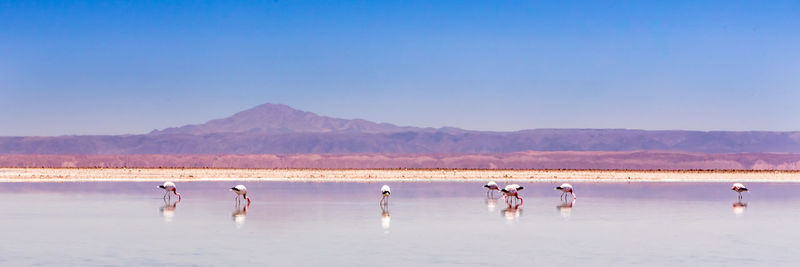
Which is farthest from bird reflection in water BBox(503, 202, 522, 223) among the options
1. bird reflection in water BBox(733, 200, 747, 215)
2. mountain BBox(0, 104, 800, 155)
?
mountain BBox(0, 104, 800, 155)

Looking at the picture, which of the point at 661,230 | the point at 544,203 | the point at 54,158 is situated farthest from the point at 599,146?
the point at 661,230

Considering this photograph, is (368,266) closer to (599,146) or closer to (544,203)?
(544,203)

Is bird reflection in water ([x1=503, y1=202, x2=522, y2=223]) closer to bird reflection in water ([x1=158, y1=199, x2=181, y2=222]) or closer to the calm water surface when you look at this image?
the calm water surface

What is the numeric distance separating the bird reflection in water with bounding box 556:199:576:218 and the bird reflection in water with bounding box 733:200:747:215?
424 cm

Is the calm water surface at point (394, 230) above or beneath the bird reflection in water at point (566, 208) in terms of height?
beneath

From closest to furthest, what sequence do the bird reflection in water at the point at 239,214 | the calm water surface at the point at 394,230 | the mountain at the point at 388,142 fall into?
the calm water surface at the point at 394,230 → the bird reflection in water at the point at 239,214 → the mountain at the point at 388,142

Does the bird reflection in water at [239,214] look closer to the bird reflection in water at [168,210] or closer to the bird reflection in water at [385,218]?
the bird reflection in water at [168,210]

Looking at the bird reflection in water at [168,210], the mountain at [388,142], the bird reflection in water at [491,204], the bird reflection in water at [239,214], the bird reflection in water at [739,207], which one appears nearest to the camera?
the bird reflection in water at [239,214]

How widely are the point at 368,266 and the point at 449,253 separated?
6.64 feet

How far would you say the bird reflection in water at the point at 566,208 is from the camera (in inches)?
960

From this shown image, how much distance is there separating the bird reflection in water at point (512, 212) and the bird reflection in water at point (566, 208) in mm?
1079

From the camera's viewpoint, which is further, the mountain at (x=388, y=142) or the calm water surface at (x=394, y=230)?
the mountain at (x=388, y=142)

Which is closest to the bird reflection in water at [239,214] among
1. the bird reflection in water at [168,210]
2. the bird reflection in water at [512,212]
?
the bird reflection in water at [168,210]

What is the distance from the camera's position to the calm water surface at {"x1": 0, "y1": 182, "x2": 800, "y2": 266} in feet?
51.1
